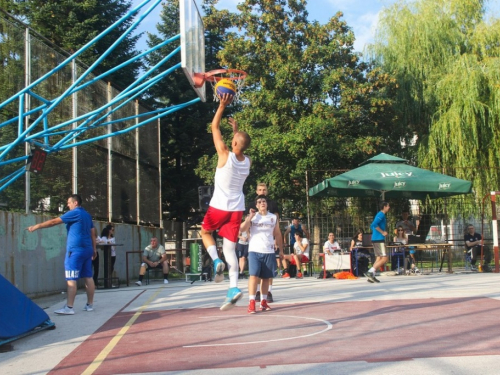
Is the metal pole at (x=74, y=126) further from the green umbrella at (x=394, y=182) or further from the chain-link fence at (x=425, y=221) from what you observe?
the chain-link fence at (x=425, y=221)

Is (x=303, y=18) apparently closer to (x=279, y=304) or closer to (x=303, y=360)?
(x=279, y=304)

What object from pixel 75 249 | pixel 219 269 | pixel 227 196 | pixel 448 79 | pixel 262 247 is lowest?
pixel 219 269

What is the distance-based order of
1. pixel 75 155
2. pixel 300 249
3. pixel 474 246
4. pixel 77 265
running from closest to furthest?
pixel 77 265 → pixel 75 155 → pixel 300 249 → pixel 474 246

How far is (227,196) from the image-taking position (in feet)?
27.6

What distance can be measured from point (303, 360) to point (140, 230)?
18.0 metres

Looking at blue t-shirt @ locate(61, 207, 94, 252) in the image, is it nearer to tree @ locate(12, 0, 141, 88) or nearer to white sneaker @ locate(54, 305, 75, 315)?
white sneaker @ locate(54, 305, 75, 315)

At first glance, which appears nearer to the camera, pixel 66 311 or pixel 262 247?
pixel 262 247

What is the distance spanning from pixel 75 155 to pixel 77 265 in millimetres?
7829

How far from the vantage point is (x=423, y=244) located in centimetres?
1848

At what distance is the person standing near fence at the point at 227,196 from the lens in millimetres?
8281

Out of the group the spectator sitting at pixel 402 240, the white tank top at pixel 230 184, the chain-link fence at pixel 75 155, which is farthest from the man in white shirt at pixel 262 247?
the spectator sitting at pixel 402 240

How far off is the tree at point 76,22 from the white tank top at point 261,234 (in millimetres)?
23897

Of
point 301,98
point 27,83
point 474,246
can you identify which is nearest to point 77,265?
point 27,83

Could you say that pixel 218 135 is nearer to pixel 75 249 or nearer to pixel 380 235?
pixel 75 249
